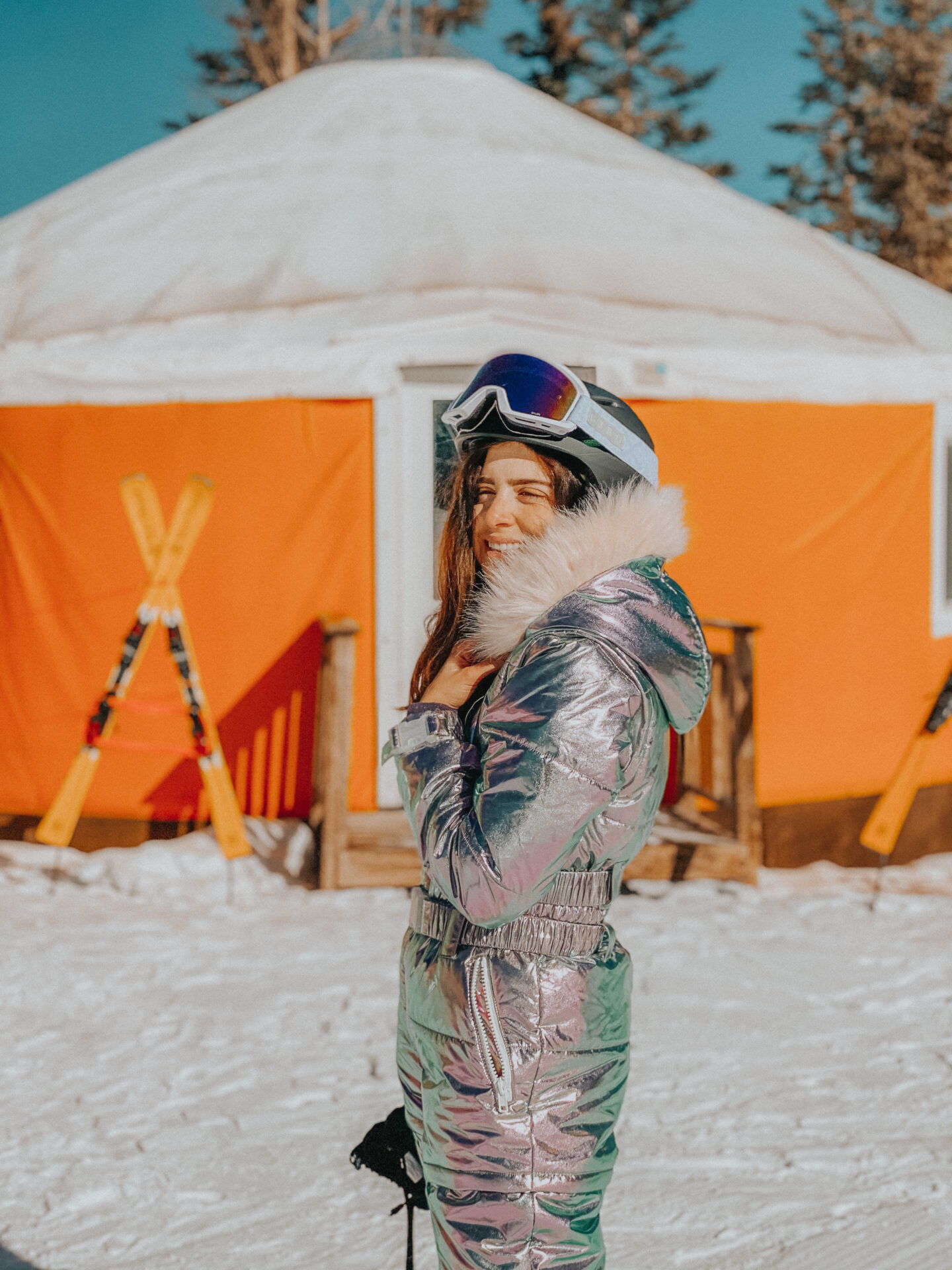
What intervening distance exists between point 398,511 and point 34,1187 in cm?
306

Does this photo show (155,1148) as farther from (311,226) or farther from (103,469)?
(311,226)

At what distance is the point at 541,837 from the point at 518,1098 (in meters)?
0.33

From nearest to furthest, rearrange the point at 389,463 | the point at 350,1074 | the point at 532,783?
the point at 532,783 < the point at 350,1074 < the point at 389,463

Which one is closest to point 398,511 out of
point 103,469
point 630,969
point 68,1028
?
point 103,469

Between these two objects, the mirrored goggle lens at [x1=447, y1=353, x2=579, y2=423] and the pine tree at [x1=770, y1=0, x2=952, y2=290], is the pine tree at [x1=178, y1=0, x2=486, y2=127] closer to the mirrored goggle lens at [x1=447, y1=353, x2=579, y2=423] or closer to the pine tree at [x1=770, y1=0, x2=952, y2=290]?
the pine tree at [x1=770, y1=0, x2=952, y2=290]

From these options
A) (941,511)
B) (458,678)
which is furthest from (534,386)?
(941,511)

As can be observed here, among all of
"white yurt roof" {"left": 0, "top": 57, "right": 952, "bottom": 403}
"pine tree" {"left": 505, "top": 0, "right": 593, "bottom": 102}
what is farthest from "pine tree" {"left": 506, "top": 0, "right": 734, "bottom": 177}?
"white yurt roof" {"left": 0, "top": 57, "right": 952, "bottom": 403}

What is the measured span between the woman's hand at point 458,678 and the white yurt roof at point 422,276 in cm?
355

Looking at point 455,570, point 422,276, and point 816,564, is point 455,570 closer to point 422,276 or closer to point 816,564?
point 422,276

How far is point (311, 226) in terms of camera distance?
563cm

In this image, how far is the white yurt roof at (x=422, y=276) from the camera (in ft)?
16.0

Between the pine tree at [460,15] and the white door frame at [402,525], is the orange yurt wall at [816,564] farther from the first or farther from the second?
the pine tree at [460,15]

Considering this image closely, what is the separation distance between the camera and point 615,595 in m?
1.29

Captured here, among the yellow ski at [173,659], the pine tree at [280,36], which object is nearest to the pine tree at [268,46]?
the pine tree at [280,36]
